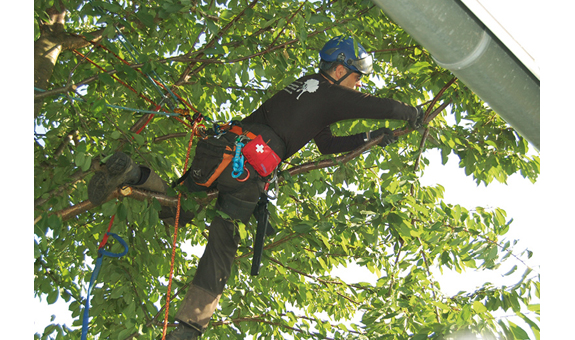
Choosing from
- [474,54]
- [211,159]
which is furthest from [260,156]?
[474,54]

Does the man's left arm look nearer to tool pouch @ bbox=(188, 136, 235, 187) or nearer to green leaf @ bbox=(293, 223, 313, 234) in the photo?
green leaf @ bbox=(293, 223, 313, 234)

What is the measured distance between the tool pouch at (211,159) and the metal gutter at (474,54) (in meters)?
2.01

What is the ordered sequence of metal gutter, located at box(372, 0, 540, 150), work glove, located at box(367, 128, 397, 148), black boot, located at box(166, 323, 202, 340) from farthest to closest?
1. work glove, located at box(367, 128, 397, 148)
2. black boot, located at box(166, 323, 202, 340)
3. metal gutter, located at box(372, 0, 540, 150)

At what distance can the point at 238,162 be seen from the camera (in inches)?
133

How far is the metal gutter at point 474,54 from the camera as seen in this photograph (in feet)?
5.06

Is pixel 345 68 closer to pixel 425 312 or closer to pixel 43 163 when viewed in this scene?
pixel 425 312

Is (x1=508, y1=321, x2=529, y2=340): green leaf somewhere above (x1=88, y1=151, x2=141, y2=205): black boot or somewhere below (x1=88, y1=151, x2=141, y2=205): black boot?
below

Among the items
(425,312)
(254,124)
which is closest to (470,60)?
(425,312)

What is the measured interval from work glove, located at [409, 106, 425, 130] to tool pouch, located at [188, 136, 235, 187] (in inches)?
53.2

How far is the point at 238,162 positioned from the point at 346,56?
1.24 m

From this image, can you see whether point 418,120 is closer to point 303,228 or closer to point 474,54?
point 303,228

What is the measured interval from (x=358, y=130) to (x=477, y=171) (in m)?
1.20

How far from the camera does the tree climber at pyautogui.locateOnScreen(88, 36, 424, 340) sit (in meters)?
3.23

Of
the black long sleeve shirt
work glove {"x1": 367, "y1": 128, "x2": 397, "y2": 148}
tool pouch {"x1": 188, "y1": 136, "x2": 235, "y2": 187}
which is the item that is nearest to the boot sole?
tool pouch {"x1": 188, "y1": 136, "x2": 235, "y2": 187}
